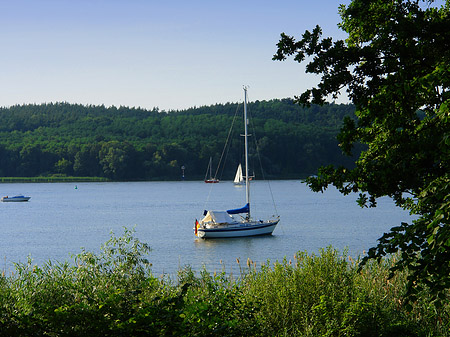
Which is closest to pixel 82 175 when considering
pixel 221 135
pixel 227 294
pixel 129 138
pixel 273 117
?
pixel 129 138

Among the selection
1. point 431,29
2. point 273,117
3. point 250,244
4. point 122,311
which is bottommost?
point 250,244

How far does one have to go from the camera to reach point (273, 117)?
18125cm

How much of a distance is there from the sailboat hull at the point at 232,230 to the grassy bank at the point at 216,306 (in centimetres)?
3034

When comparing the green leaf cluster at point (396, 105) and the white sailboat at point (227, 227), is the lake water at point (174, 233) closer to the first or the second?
the white sailboat at point (227, 227)

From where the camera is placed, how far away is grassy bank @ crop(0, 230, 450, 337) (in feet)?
20.5

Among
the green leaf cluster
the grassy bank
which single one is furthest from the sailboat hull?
the green leaf cluster

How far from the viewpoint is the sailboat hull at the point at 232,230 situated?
4119 centimetres

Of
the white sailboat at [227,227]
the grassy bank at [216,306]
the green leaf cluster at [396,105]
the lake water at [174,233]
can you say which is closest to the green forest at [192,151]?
the lake water at [174,233]

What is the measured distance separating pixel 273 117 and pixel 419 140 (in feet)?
578

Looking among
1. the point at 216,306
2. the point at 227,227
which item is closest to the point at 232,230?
the point at 227,227

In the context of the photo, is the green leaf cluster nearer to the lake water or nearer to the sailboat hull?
the lake water

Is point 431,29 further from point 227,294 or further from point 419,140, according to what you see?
point 227,294

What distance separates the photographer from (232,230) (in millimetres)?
41188

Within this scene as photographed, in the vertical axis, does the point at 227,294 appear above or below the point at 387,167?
below
